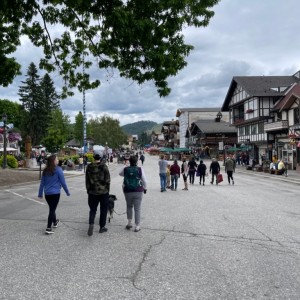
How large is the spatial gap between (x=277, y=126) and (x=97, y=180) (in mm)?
36358

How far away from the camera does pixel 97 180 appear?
771 cm

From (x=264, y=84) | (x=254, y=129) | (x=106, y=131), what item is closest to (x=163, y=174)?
(x=254, y=129)

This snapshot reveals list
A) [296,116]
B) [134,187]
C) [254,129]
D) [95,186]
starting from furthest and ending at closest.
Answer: [254,129], [296,116], [134,187], [95,186]

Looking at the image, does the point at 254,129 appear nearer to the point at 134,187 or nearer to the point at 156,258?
the point at 134,187

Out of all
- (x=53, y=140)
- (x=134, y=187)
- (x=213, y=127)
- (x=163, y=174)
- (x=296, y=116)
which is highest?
(x=213, y=127)

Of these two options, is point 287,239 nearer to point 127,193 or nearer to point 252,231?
point 252,231

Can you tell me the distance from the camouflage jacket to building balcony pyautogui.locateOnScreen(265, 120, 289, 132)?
35.2 meters

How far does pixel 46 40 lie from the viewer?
14164mm

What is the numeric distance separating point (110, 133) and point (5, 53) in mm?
81028

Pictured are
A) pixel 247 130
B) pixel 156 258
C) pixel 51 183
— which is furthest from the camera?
pixel 247 130

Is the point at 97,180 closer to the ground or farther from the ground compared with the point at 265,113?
closer to the ground

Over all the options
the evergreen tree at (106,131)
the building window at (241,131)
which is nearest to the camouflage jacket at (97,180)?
the building window at (241,131)

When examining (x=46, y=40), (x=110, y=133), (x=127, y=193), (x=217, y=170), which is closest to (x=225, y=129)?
(x=110, y=133)

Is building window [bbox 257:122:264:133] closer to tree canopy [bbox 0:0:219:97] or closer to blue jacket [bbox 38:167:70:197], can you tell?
tree canopy [bbox 0:0:219:97]
